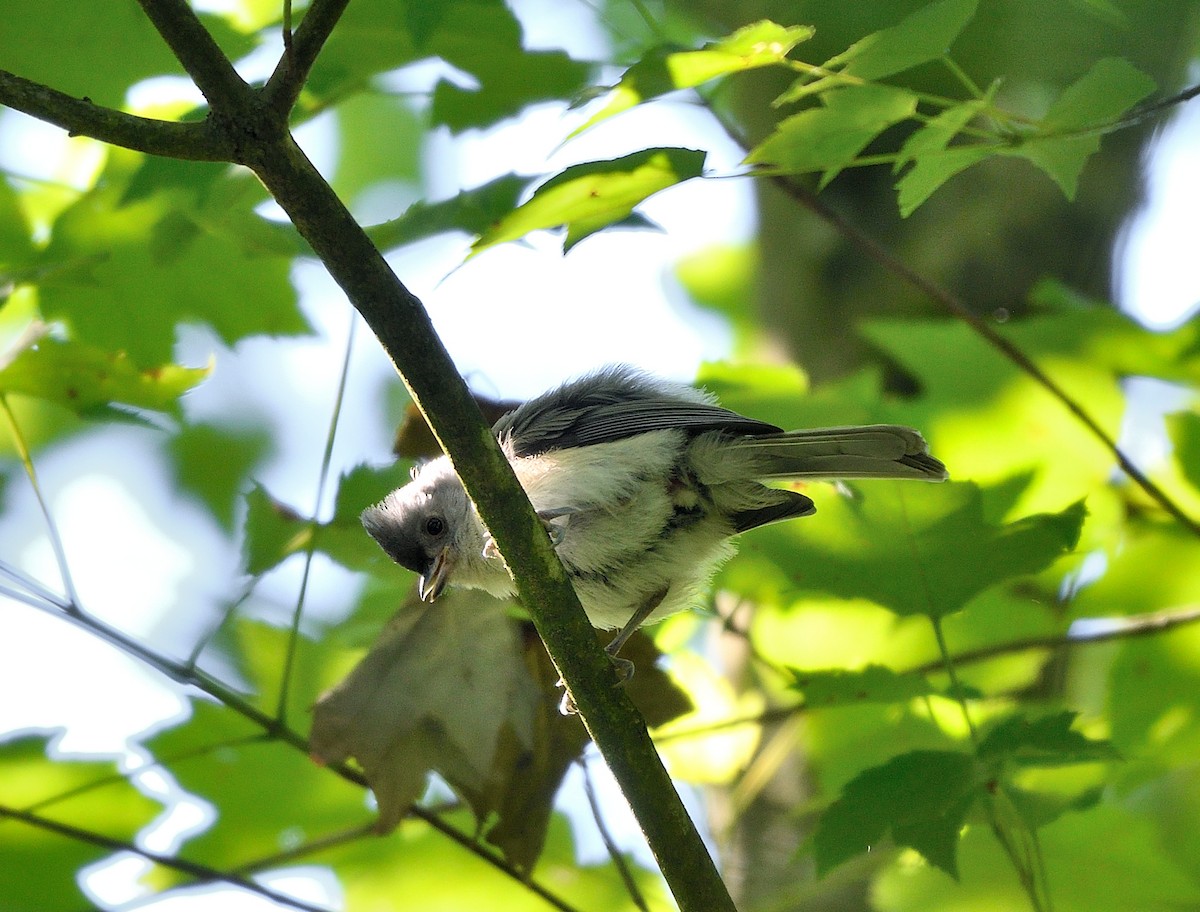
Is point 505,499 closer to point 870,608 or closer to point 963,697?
point 963,697

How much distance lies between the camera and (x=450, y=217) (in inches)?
95.5

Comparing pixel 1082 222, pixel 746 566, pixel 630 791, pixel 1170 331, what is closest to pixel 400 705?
pixel 630 791

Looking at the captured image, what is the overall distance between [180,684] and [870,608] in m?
1.78

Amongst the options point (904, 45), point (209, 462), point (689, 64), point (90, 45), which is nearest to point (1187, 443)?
point (904, 45)

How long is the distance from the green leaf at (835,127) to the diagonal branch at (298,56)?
71 centimetres

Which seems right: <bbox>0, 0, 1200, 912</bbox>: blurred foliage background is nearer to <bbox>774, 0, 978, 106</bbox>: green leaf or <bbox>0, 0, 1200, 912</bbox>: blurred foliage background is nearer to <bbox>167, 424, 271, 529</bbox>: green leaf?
<bbox>774, 0, 978, 106</bbox>: green leaf

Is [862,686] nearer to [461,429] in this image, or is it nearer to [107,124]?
[461,429]

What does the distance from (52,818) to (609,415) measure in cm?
175

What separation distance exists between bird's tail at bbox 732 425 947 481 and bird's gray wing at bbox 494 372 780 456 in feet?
0.20

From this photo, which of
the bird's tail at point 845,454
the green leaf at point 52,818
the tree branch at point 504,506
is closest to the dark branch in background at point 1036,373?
the bird's tail at point 845,454

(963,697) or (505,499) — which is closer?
(505,499)

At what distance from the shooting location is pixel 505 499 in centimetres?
194

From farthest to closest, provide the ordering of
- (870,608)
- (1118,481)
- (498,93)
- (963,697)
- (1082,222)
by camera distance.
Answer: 1. (1082,222)
2. (1118,481)
3. (870,608)
4. (498,93)
5. (963,697)

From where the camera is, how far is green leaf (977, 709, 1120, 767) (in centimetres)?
200
